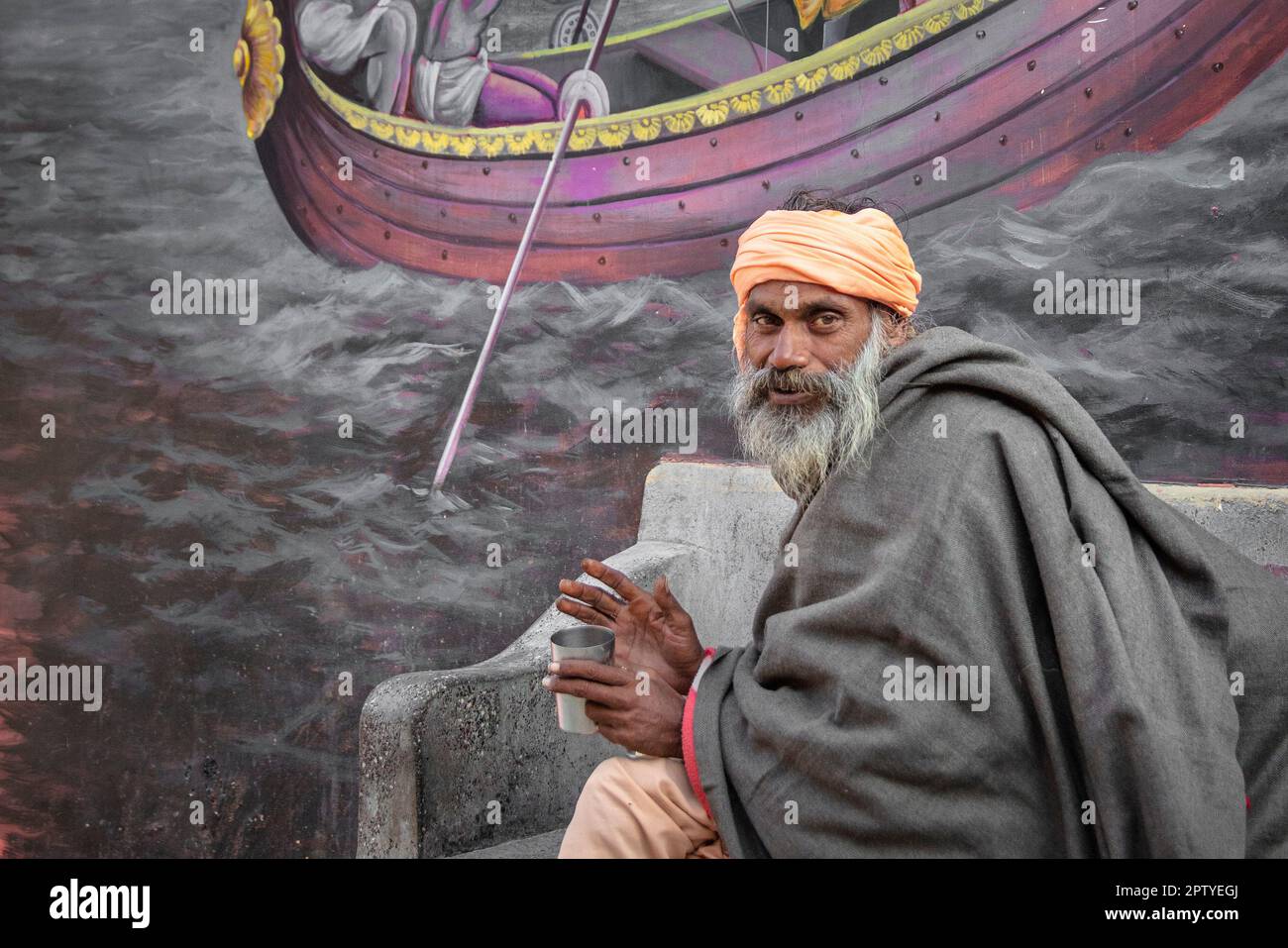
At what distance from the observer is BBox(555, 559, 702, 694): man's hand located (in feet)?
8.10

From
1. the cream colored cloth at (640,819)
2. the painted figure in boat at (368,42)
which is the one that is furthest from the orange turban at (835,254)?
the painted figure in boat at (368,42)

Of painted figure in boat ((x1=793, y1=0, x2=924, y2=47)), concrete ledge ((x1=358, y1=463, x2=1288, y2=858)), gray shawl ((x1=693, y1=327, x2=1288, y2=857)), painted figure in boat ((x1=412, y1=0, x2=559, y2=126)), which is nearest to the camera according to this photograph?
gray shawl ((x1=693, y1=327, x2=1288, y2=857))

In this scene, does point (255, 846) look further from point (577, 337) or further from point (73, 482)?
point (577, 337)

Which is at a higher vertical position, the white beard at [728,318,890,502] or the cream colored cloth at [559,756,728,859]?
the white beard at [728,318,890,502]

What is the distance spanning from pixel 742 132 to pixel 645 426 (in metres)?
1.26

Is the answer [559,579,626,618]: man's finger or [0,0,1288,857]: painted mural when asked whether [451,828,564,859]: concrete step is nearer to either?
[559,579,626,618]: man's finger

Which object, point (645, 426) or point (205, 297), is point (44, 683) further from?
point (645, 426)

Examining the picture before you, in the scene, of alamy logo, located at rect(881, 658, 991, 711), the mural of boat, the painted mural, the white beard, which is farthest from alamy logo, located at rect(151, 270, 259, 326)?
alamy logo, located at rect(881, 658, 991, 711)

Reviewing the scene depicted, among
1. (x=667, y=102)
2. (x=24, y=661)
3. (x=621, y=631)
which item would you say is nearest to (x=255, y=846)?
(x=24, y=661)

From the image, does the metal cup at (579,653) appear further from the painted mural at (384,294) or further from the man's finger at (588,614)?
the painted mural at (384,294)

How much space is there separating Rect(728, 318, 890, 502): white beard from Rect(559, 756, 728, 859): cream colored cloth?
29.4 inches

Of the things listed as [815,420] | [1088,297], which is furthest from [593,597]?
[1088,297]

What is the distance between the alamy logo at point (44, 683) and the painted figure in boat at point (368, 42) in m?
3.08

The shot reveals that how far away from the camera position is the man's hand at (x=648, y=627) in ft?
8.10
